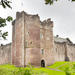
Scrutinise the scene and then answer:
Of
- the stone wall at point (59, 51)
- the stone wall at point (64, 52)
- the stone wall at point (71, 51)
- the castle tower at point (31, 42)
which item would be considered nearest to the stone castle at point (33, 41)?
the castle tower at point (31, 42)

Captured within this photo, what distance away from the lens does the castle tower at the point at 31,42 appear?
31.8 m

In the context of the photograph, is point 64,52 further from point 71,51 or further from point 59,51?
point 71,51

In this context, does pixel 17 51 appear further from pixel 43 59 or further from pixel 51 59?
pixel 51 59

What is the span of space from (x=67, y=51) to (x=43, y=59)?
16483 mm

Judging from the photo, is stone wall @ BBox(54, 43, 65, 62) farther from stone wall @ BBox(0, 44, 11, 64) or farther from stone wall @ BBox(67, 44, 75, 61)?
stone wall @ BBox(0, 44, 11, 64)

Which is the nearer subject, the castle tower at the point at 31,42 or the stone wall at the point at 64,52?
the castle tower at the point at 31,42

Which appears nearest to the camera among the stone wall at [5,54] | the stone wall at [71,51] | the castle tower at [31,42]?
the castle tower at [31,42]

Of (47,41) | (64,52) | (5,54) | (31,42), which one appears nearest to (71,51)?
(64,52)

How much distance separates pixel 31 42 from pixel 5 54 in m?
20.8

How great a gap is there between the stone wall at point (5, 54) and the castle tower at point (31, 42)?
12.6 m

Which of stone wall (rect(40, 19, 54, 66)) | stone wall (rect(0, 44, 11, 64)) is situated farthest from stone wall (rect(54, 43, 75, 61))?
stone wall (rect(0, 44, 11, 64))

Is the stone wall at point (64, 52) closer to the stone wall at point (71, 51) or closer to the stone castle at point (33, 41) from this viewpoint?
the stone wall at point (71, 51)

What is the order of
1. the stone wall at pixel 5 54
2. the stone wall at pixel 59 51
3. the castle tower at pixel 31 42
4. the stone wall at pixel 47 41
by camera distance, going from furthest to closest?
the stone wall at pixel 5 54 → the stone wall at pixel 59 51 → the stone wall at pixel 47 41 → the castle tower at pixel 31 42

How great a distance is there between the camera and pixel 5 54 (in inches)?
1938
